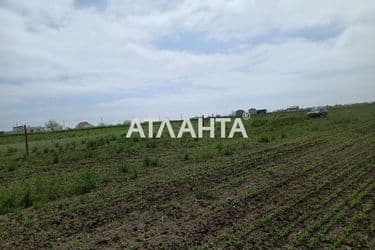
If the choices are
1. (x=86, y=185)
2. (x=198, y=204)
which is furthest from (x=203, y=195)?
(x=86, y=185)

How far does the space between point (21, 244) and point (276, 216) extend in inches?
138

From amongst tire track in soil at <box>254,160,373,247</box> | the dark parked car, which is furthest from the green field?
the dark parked car

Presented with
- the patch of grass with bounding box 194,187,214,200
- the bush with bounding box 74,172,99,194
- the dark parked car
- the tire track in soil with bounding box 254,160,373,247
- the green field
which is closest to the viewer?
the tire track in soil with bounding box 254,160,373,247

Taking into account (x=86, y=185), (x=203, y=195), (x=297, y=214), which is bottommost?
(x=297, y=214)

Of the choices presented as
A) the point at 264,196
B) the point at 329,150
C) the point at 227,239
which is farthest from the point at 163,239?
the point at 329,150

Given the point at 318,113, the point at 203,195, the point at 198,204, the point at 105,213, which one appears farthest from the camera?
the point at 318,113

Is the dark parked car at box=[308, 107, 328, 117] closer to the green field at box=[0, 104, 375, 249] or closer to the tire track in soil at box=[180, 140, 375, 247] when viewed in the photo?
the green field at box=[0, 104, 375, 249]

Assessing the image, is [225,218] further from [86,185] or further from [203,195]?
[86,185]

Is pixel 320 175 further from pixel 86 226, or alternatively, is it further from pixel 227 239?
→ pixel 86 226

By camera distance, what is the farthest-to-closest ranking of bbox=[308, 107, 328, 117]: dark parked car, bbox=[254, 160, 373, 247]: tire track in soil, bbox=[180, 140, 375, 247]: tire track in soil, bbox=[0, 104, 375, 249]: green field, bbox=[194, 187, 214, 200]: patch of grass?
bbox=[308, 107, 328, 117]: dark parked car < bbox=[194, 187, 214, 200]: patch of grass < bbox=[180, 140, 375, 247]: tire track in soil < bbox=[0, 104, 375, 249]: green field < bbox=[254, 160, 373, 247]: tire track in soil

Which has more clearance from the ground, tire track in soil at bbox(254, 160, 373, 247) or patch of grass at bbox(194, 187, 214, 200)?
patch of grass at bbox(194, 187, 214, 200)

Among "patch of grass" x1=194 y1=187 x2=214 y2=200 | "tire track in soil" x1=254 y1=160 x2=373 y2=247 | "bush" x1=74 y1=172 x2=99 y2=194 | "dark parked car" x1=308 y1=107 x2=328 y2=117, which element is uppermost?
"dark parked car" x1=308 y1=107 x2=328 y2=117

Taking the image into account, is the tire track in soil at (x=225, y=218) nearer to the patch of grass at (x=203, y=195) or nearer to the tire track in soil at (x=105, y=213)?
the patch of grass at (x=203, y=195)

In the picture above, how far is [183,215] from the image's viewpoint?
5.87m
